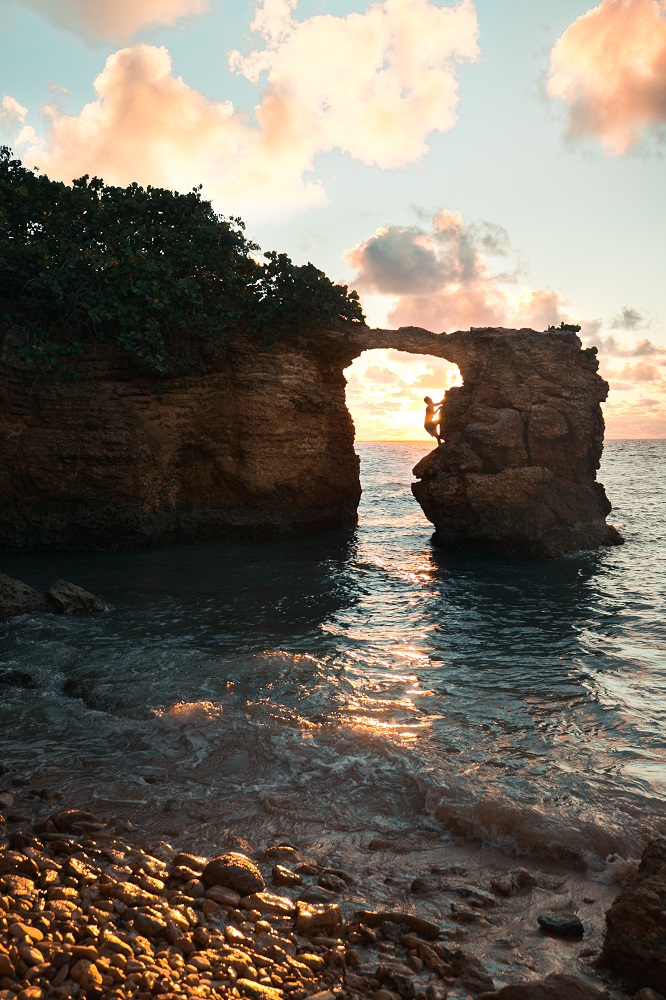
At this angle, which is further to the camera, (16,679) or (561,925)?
(16,679)

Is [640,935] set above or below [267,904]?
above

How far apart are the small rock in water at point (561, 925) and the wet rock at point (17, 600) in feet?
35.1

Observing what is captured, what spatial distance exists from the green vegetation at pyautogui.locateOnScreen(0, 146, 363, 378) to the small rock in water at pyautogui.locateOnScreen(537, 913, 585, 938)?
1575cm

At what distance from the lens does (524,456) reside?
66.2 ft

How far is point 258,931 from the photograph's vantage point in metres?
4.34

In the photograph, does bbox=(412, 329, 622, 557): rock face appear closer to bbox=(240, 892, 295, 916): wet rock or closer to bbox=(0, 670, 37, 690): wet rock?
bbox=(0, 670, 37, 690): wet rock

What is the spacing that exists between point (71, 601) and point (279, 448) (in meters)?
9.61

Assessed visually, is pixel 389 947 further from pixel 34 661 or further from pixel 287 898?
pixel 34 661

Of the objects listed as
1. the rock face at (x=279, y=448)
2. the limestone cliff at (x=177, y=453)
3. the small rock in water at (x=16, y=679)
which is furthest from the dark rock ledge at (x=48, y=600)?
the rock face at (x=279, y=448)

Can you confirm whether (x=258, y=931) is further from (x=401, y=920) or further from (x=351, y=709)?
(x=351, y=709)

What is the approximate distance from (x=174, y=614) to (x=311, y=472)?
9.66 m

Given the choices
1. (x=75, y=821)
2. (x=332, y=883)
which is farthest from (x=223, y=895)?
(x=75, y=821)

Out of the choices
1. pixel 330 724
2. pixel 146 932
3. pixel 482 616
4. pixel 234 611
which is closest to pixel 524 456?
pixel 482 616

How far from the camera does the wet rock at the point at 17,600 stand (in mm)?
12367
